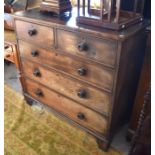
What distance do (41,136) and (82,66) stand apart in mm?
726

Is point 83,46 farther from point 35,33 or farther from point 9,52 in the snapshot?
point 9,52

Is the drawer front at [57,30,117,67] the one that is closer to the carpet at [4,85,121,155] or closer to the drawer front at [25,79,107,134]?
the drawer front at [25,79,107,134]

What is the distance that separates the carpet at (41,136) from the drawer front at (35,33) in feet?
2.33

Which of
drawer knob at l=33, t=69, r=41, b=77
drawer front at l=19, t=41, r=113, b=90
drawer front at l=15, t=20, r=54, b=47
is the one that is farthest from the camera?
drawer knob at l=33, t=69, r=41, b=77

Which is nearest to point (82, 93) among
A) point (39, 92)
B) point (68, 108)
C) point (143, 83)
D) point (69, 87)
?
point (69, 87)

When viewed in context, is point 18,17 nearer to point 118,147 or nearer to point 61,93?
point 61,93

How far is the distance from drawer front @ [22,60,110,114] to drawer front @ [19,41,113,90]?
6 cm

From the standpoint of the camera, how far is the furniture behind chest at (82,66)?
1060 millimetres

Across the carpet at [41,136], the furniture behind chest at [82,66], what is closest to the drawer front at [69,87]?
the furniture behind chest at [82,66]

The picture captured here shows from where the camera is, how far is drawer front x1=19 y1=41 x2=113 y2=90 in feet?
3.71

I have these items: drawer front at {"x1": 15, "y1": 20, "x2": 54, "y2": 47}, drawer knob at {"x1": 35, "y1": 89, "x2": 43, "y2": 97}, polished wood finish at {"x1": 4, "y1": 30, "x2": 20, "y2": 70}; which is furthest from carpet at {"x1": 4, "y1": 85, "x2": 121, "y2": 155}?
drawer front at {"x1": 15, "y1": 20, "x2": 54, "y2": 47}

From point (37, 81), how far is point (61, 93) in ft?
0.91

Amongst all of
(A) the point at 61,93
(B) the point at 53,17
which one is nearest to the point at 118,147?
(A) the point at 61,93

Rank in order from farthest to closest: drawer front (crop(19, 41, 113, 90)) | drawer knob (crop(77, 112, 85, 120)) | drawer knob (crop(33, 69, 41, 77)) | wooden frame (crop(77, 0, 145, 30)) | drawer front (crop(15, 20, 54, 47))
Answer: drawer knob (crop(33, 69, 41, 77))
drawer knob (crop(77, 112, 85, 120))
drawer front (crop(15, 20, 54, 47))
drawer front (crop(19, 41, 113, 90))
wooden frame (crop(77, 0, 145, 30))
